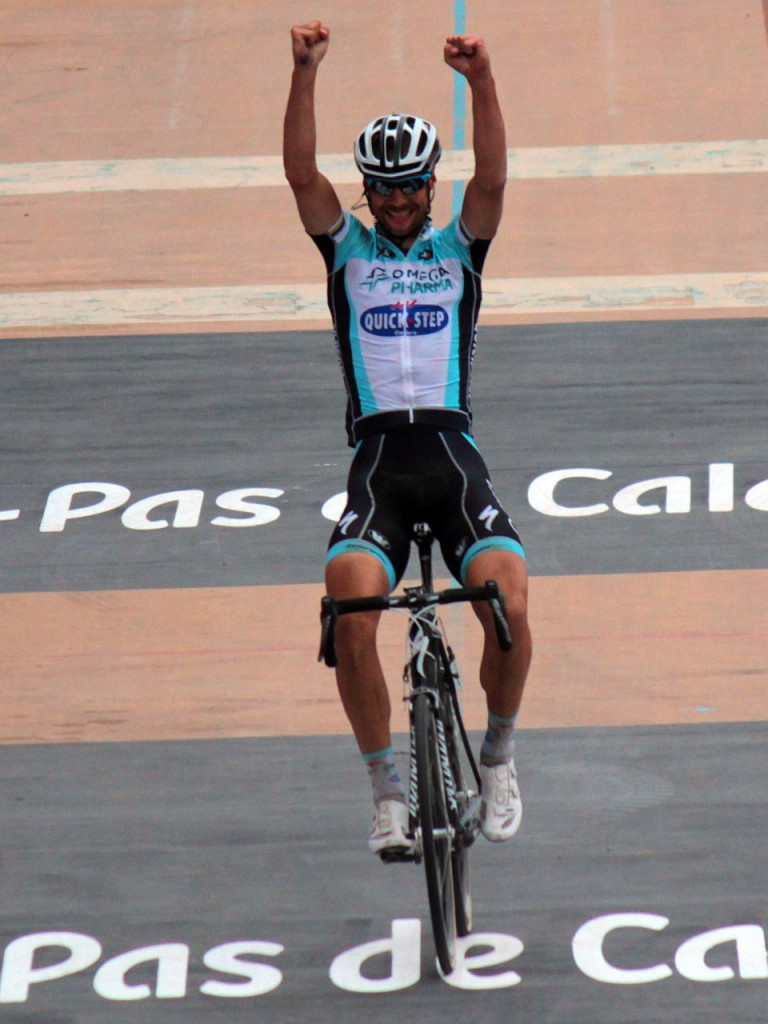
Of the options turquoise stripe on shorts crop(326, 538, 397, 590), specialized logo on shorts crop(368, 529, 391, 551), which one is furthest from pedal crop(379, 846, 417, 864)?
specialized logo on shorts crop(368, 529, 391, 551)

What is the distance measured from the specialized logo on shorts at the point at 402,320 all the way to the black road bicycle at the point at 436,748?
0.60 meters

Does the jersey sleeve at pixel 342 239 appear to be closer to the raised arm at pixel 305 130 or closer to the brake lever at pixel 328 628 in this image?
the raised arm at pixel 305 130

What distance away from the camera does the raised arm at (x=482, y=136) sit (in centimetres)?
499

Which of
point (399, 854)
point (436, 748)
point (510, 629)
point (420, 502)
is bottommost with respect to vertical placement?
point (399, 854)

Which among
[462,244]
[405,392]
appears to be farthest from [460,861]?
[462,244]

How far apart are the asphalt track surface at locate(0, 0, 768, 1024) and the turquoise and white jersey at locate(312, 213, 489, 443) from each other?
1.47 meters

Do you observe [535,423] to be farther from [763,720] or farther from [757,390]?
[763,720]

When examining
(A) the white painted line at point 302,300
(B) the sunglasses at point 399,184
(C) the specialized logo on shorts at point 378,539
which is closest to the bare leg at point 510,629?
(C) the specialized logo on shorts at point 378,539

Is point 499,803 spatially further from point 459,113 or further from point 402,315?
point 459,113

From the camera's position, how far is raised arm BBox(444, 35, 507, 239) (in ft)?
16.4

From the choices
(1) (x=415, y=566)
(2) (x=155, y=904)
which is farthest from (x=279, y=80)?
(2) (x=155, y=904)

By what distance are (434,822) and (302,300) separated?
5536 mm

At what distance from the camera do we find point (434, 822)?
476 centimetres

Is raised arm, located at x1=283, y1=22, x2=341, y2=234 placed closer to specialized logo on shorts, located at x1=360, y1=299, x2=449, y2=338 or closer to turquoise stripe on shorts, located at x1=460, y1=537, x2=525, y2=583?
specialized logo on shorts, located at x1=360, y1=299, x2=449, y2=338
